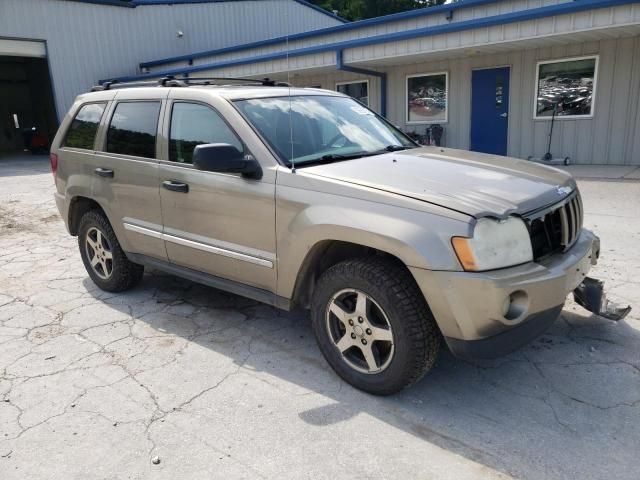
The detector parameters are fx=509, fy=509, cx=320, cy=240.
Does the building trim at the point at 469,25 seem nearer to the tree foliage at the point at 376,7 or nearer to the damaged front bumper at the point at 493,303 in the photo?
the damaged front bumper at the point at 493,303

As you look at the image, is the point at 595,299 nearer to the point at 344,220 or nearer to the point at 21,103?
the point at 344,220

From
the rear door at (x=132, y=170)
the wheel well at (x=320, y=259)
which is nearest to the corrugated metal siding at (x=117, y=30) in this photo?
the rear door at (x=132, y=170)

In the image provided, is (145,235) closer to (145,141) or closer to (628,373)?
(145,141)

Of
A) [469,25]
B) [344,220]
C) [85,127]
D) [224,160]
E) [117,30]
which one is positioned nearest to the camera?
[344,220]

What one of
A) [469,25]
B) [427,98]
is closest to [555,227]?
[469,25]

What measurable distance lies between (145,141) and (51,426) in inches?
88.1

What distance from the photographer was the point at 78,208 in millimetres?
4953

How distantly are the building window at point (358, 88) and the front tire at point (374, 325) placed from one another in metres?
12.7

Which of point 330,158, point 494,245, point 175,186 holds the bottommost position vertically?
point 494,245

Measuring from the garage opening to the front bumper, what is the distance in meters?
23.2

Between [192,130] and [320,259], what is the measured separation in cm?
147

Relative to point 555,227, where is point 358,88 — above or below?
above

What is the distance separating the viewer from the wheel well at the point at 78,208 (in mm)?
4848

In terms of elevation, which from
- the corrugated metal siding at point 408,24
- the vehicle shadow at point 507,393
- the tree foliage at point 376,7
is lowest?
the vehicle shadow at point 507,393
